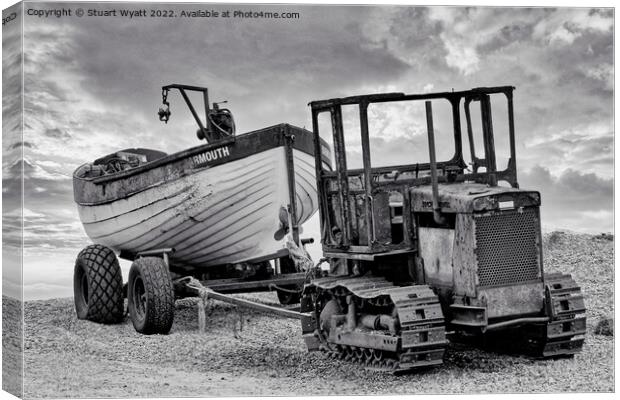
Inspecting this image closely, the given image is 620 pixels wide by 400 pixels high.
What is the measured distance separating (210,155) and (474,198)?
13.7 ft

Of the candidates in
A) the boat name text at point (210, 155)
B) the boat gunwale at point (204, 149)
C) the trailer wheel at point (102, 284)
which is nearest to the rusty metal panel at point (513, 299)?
the boat gunwale at point (204, 149)

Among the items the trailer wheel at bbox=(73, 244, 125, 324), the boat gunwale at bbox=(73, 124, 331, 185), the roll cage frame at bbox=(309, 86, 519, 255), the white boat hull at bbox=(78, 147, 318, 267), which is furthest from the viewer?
the trailer wheel at bbox=(73, 244, 125, 324)

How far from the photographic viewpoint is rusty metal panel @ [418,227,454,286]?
848cm

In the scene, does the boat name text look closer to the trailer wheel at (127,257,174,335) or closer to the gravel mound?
the trailer wheel at (127,257,174,335)

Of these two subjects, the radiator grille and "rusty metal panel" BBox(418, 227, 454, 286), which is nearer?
the radiator grille

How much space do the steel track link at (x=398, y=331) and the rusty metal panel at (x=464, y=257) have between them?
27cm

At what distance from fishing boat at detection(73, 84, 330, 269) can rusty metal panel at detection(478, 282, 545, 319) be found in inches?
137

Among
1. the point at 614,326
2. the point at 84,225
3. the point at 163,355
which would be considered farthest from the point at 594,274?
the point at 84,225

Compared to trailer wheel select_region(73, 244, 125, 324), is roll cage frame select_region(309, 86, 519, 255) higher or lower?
higher

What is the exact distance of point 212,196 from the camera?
38.0ft

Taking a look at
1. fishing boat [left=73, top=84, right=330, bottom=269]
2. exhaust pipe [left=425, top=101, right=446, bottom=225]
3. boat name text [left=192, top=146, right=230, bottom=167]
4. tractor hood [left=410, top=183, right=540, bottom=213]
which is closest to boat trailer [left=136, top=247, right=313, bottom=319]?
fishing boat [left=73, top=84, right=330, bottom=269]

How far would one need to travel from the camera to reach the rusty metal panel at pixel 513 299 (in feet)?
26.9

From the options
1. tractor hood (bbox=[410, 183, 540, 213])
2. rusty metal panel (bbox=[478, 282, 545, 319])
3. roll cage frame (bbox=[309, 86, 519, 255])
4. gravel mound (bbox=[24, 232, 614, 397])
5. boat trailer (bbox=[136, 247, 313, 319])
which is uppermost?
roll cage frame (bbox=[309, 86, 519, 255])

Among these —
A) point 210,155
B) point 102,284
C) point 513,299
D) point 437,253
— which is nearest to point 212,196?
point 210,155
